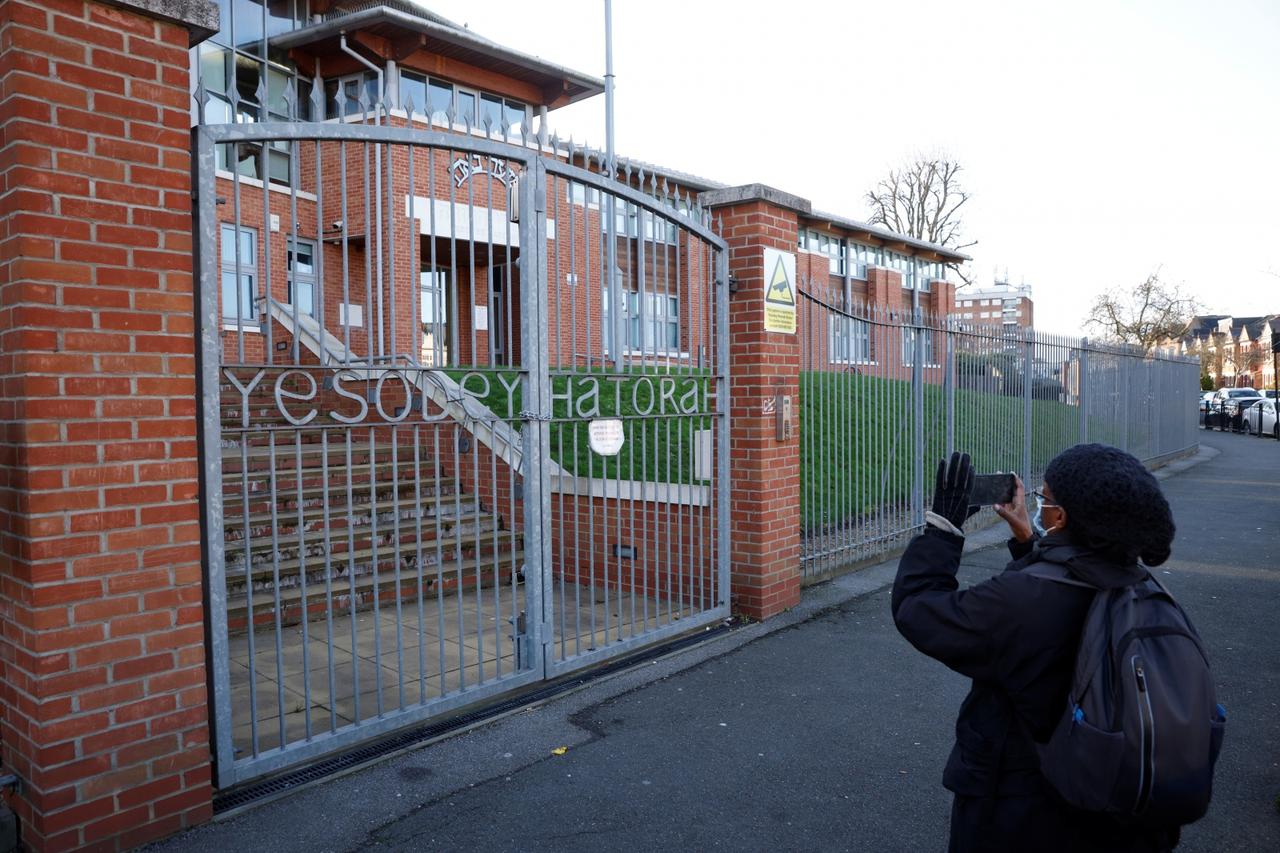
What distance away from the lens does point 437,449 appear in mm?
4363

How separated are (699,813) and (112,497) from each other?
2.47 metres

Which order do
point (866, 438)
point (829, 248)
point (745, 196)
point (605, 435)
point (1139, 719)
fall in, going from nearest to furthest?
1. point (1139, 719)
2. point (605, 435)
3. point (745, 196)
4. point (866, 438)
5. point (829, 248)

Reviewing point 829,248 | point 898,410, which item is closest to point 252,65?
point 898,410

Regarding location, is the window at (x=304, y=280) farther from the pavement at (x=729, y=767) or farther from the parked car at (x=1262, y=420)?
the parked car at (x=1262, y=420)

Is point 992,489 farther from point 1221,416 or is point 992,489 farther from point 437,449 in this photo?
point 1221,416

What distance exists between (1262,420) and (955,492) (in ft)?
109

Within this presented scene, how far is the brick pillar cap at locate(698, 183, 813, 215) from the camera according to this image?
623cm

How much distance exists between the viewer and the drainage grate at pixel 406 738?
→ 12.2 feet

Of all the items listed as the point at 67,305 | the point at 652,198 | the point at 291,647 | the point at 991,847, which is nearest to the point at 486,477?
the point at 291,647

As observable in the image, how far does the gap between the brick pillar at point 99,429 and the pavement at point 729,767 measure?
17.2 inches

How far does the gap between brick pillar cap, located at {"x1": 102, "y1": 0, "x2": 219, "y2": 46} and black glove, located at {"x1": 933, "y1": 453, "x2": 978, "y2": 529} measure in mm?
3047

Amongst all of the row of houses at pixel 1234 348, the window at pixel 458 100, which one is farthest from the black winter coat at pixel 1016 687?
the row of houses at pixel 1234 348

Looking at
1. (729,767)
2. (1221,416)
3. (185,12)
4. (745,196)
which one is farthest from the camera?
(1221,416)

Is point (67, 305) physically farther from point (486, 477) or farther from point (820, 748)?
point (486, 477)
